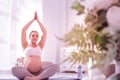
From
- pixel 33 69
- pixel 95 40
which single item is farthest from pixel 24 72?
pixel 95 40

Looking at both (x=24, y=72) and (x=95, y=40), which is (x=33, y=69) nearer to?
(x=24, y=72)

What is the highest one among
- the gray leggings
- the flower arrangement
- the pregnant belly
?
the flower arrangement

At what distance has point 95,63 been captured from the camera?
568mm

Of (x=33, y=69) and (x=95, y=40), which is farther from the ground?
(x=95, y=40)

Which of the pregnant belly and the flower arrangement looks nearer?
the flower arrangement

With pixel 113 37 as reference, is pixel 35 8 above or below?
above

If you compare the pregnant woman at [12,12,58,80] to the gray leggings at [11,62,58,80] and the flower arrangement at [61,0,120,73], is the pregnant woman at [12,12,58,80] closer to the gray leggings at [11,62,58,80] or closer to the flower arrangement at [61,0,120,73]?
the gray leggings at [11,62,58,80]

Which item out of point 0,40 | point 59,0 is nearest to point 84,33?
point 0,40

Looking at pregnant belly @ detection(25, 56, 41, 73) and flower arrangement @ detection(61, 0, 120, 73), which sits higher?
flower arrangement @ detection(61, 0, 120, 73)

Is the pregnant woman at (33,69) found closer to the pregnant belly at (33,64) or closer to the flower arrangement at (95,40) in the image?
the pregnant belly at (33,64)

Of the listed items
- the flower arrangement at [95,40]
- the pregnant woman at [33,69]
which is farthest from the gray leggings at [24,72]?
the flower arrangement at [95,40]

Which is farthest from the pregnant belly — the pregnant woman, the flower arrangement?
the flower arrangement

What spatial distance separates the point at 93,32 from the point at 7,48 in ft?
12.3

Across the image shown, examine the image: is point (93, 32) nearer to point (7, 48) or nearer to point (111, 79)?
point (111, 79)
